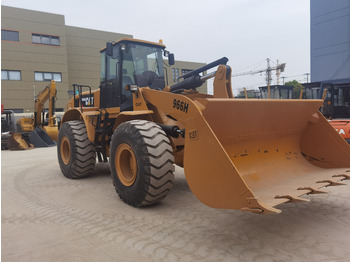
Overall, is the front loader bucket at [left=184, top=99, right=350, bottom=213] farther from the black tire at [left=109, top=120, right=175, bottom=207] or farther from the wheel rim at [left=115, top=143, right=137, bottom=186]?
the wheel rim at [left=115, top=143, right=137, bottom=186]

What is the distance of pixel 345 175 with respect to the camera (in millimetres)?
3514

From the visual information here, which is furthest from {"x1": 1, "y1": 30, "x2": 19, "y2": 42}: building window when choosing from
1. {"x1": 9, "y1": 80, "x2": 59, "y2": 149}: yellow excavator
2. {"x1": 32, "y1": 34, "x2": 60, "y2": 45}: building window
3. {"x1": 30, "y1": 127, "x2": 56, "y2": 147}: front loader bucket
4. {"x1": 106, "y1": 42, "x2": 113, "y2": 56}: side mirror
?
{"x1": 106, "y1": 42, "x2": 113, "y2": 56}: side mirror

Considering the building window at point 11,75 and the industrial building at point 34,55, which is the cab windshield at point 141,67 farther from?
the building window at point 11,75

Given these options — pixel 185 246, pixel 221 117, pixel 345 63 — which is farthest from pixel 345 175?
pixel 345 63

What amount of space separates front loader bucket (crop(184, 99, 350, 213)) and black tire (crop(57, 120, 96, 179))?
120 inches

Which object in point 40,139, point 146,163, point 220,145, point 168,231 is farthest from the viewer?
point 40,139

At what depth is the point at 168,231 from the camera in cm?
324

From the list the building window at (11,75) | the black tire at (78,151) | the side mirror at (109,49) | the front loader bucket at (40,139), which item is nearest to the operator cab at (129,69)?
the side mirror at (109,49)

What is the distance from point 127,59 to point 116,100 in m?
0.78

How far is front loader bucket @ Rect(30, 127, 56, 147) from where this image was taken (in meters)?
13.9

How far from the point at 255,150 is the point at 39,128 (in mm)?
13034

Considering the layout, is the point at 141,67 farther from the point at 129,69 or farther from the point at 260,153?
the point at 260,153

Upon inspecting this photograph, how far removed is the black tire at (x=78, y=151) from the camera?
579 cm

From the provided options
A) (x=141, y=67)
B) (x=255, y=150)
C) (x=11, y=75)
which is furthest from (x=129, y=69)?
(x=11, y=75)
